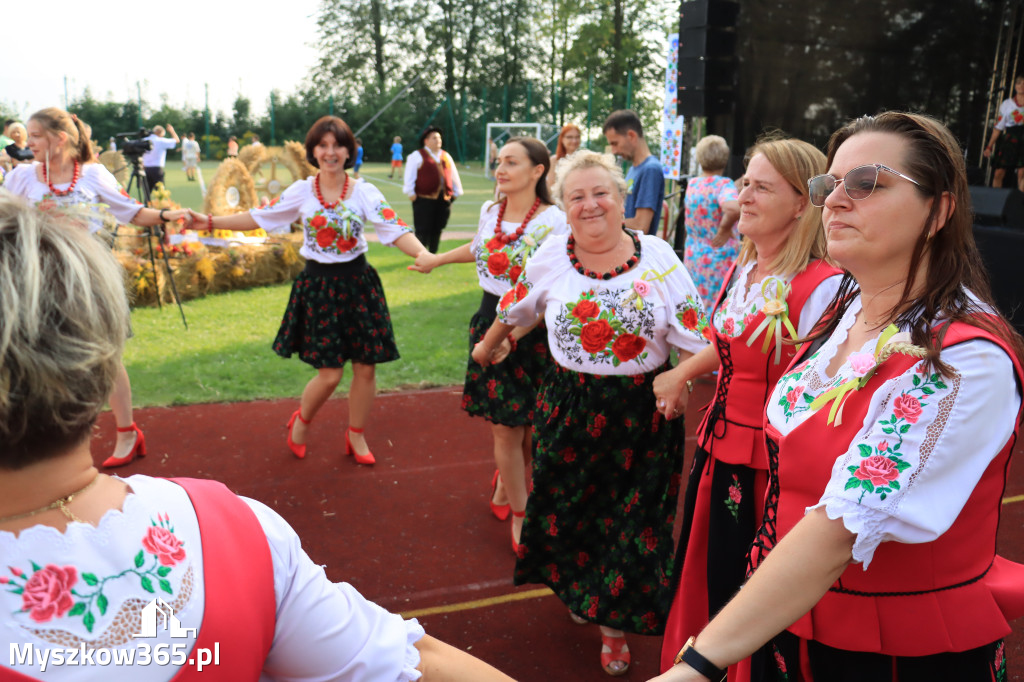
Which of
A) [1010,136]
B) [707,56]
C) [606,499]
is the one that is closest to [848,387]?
[606,499]

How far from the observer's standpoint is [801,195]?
2594 millimetres

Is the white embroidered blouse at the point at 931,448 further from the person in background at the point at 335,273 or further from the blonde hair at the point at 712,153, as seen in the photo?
the blonde hair at the point at 712,153

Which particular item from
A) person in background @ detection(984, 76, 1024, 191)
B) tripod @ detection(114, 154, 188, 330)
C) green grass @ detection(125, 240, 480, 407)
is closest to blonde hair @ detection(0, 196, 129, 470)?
green grass @ detection(125, 240, 480, 407)

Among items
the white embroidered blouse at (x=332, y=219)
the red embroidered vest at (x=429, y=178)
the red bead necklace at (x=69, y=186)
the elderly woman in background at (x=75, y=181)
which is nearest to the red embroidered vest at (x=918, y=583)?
the white embroidered blouse at (x=332, y=219)

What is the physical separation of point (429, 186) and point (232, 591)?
11108 mm

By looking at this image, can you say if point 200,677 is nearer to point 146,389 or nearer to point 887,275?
point 887,275

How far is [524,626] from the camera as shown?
3.36m

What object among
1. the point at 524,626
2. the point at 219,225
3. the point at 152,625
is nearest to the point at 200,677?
the point at 152,625

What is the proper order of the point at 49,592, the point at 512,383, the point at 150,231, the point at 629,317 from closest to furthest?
the point at 49,592
the point at 629,317
the point at 512,383
the point at 150,231

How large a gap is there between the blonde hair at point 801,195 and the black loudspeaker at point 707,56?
5905mm

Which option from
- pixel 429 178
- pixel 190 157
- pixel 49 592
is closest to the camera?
pixel 49 592

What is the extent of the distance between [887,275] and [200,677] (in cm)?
136

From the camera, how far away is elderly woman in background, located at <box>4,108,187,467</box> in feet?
15.4

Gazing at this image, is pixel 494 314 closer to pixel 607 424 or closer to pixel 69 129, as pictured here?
pixel 607 424
